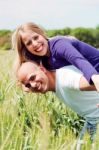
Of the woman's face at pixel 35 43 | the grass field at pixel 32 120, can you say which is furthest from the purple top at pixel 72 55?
the grass field at pixel 32 120

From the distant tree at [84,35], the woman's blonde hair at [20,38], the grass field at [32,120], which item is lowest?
the distant tree at [84,35]

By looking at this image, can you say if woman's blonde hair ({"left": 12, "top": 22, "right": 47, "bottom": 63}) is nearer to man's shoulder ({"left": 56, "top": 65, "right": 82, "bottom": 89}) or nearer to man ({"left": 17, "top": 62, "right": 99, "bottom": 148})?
man ({"left": 17, "top": 62, "right": 99, "bottom": 148})

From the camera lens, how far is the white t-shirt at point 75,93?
2.30 metres

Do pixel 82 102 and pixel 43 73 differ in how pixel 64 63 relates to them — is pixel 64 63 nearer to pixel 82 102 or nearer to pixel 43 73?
pixel 43 73

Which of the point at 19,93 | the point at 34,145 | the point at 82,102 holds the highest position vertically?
the point at 34,145

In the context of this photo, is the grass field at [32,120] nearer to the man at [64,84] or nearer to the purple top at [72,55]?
the man at [64,84]

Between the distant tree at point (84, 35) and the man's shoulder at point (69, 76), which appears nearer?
the man's shoulder at point (69, 76)

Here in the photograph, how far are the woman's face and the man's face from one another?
0.25 ft

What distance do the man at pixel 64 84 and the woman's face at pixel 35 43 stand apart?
0.08 m

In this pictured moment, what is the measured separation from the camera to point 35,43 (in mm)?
2445

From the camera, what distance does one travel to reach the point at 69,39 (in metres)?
2.47

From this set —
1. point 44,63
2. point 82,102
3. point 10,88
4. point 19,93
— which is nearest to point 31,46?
point 44,63

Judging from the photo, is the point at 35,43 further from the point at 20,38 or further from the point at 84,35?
the point at 84,35

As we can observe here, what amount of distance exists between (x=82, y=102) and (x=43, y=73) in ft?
1.04
